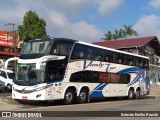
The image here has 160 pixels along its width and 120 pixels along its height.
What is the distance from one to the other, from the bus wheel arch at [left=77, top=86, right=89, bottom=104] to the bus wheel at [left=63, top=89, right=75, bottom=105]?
511mm

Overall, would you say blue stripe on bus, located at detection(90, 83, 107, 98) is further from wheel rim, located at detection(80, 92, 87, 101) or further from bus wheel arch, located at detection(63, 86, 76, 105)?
bus wheel arch, located at detection(63, 86, 76, 105)

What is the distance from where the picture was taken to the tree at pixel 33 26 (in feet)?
176

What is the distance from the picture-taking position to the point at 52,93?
19.8 meters

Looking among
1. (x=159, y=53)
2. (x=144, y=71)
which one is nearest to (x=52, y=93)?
(x=144, y=71)

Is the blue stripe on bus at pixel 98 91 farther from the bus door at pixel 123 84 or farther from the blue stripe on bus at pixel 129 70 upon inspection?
the blue stripe on bus at pixel 129 70

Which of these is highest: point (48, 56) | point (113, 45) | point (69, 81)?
point (113, 45)

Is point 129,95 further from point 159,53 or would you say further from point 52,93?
point 159,53

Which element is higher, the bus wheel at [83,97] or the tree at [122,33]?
the tree at [122,33]

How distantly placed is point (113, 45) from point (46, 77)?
129 ft

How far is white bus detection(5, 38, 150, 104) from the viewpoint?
19.5 m

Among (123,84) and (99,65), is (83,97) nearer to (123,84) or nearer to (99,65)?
(99,65)

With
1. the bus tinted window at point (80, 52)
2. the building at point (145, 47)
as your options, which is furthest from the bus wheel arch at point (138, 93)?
the building at point (145, 47)

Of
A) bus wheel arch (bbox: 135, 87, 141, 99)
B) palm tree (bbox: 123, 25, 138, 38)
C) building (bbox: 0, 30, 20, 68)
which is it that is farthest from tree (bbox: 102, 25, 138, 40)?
bus wheel arch (bbox: 135, 87, 141, 99)

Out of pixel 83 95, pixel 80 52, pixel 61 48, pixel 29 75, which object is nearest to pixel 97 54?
pixel 80 52
